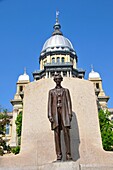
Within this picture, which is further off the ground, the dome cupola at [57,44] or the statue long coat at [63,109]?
the dome cupola at [57,44]

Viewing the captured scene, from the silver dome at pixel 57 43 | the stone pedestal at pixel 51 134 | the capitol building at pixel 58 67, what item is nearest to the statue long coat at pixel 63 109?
the stone pedestal at pixel 51 134

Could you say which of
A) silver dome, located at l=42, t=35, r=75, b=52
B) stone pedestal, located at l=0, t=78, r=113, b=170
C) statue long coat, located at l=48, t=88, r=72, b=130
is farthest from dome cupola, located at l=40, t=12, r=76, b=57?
statue long coat, located at l=48, t=88, r=72, b=130

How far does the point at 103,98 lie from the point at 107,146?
A: 107 ft

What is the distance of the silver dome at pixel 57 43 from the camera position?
67625 millimetres

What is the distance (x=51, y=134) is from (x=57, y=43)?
203ft

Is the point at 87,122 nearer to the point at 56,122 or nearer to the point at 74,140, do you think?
the point at 74,140

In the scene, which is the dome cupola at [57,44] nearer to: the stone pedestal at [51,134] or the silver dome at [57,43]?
the silver dome at [57,43]

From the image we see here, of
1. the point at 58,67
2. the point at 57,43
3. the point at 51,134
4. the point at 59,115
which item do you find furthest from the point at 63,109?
the point at 57,43

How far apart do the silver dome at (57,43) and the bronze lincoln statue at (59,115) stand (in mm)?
60589

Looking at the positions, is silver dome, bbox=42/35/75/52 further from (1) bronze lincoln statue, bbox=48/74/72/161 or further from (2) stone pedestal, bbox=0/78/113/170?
(1) bronze lincoln statue, bbox=48/74/72/161

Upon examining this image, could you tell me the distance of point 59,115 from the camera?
6.69 meters

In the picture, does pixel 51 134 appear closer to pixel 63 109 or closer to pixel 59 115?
pixel 59 115

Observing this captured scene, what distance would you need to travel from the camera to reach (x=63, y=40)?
231 feet

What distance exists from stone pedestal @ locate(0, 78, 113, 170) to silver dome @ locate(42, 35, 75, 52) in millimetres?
58815
